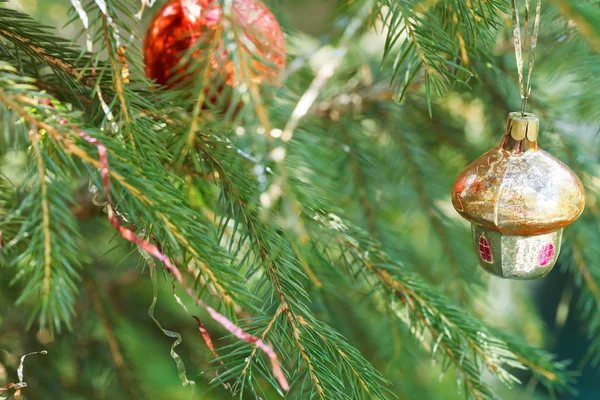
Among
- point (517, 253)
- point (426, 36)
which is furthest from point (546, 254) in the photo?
Answer: point (426, 36)

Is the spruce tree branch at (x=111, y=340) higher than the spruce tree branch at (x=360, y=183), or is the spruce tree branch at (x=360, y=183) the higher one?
the spruce tree branch at (x=360, y=183)

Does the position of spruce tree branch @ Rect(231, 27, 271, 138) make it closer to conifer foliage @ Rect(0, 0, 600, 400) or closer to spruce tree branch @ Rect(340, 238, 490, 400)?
conifer foliage @ Rect(0, 0, 600, 400)

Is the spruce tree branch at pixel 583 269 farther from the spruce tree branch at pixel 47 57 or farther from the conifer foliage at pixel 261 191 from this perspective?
the spruce tree branch at pixel 47 57

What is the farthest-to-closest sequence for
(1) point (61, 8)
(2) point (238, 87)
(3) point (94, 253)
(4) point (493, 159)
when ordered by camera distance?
(1) point (61, 8) < (3) point (94, 253) < (4) point (493, 159) < (2) point (238, 87)

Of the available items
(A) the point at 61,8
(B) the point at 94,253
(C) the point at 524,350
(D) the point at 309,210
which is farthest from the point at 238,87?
→ (A) the point at 61,8

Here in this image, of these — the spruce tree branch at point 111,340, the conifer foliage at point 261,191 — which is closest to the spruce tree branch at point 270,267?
the conifer foliage at point 261,191

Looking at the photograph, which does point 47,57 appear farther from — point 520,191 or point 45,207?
point 520,191

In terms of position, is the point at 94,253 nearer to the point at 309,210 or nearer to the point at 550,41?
the point at 309,210

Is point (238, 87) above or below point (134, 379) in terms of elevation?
above
